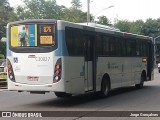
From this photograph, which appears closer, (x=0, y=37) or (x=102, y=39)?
(x=102, y=39)

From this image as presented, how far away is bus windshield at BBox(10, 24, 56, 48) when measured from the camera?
48.3 ft

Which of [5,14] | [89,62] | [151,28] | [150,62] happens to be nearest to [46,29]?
[89,62]

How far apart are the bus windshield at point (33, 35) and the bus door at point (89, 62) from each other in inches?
80.0

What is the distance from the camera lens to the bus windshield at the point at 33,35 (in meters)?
14.7

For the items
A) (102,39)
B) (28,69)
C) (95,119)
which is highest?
(102,39)

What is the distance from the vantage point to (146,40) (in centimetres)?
2456

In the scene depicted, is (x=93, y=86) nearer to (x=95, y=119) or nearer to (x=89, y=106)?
(x=89, y=106)

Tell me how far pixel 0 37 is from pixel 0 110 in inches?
2772

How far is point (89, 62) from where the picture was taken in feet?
54.4

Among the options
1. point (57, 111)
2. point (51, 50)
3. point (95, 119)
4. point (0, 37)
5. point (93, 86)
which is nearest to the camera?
point (95, 119)

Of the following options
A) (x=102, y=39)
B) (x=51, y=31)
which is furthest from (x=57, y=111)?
(x=102, y=39)

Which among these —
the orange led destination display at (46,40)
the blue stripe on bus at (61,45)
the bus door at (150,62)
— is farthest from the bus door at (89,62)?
the bus door at (150,62)

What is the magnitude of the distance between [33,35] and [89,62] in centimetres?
280

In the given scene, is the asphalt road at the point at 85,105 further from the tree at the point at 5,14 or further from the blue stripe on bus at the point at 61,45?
the tree at the point at 5,14
